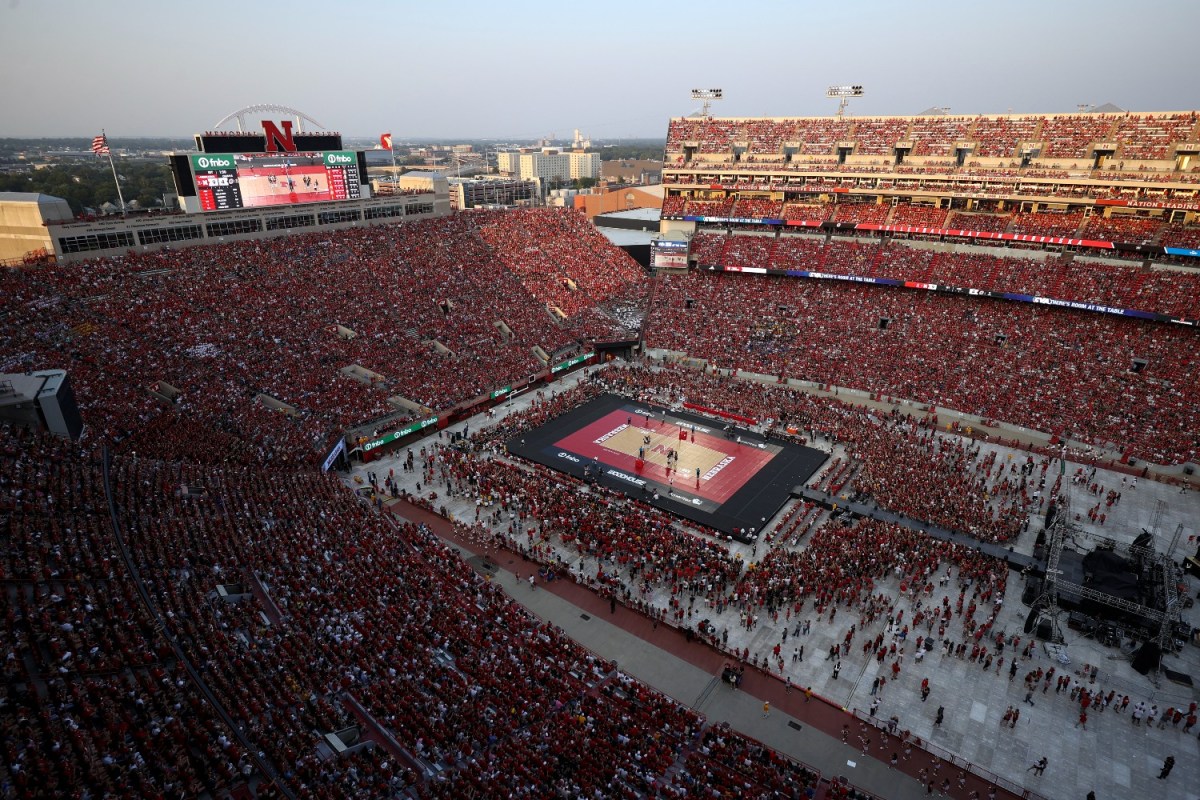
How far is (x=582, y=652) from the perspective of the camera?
1798 centimetres

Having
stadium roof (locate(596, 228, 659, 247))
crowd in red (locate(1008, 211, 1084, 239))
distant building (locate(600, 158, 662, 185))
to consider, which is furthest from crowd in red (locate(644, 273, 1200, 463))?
distant building (locate(600, 158, 662, 185))

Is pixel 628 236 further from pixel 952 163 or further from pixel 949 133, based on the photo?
pixel 952 163

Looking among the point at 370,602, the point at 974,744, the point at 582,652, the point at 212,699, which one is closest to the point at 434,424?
the point at 370,602

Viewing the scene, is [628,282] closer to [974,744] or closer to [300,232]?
[300,232]

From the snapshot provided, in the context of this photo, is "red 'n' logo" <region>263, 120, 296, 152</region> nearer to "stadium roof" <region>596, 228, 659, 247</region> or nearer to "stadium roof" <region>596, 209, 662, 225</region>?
"stadium roof" <region>596, 228, 659, 247</region>

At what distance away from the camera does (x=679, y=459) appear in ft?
101

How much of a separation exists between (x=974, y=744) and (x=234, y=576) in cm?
2021

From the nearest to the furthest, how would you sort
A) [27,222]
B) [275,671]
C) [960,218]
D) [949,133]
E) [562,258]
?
[275,671]
[27,222]
[960,218]
[949,133]
[562,258]

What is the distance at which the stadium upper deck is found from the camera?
131ft

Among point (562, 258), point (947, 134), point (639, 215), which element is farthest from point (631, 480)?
point (639, 215)

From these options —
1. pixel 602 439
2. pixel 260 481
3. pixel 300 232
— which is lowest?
pixel 602 439

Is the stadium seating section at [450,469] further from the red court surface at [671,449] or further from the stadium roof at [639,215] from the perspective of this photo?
the stadium roof at [639,215]

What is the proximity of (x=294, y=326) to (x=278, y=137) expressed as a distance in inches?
540

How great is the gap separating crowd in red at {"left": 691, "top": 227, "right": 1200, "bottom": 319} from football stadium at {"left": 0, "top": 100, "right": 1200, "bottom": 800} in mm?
262
